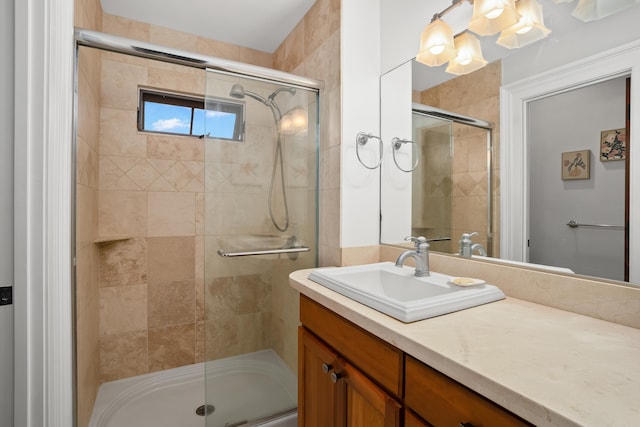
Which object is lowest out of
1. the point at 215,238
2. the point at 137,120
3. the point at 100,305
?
the point at 100,305

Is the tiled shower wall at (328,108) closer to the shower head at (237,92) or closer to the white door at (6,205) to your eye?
the shower head at (237,92)

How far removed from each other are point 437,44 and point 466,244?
2.85 feet

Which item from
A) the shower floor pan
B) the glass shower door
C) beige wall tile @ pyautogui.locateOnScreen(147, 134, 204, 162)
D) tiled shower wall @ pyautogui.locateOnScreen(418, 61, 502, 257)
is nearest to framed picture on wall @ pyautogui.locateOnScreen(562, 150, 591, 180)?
tiled shower wall @ pyautogui.locateOnScreen(418, 61, 502, 257)

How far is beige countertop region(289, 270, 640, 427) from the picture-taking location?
17.6 inches

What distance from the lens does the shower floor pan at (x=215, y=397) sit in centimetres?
150

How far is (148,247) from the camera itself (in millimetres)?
2062

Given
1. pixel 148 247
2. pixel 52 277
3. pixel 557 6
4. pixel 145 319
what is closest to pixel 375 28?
pixel 557 6

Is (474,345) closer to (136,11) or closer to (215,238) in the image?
(215,238)

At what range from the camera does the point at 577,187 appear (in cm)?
92

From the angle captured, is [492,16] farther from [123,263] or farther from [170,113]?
[123,263]

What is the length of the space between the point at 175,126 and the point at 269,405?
1930 millimetres

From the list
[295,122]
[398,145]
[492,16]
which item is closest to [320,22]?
[295,122]

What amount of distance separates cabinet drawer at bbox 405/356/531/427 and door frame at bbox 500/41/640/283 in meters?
0.64

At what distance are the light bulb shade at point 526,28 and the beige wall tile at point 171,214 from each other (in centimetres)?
204
